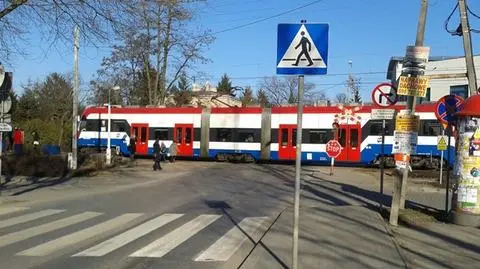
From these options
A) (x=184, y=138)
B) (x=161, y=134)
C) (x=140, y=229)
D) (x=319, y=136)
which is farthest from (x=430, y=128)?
(x=140, y=229)

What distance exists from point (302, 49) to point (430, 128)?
28.9 m

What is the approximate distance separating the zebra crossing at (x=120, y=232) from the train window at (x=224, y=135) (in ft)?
84.4

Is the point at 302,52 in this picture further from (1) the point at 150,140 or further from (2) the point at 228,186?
(1) the point at 150,140

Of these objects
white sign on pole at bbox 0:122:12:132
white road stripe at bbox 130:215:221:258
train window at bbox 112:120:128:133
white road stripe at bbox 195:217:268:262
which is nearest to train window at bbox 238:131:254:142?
train window at bbox 112:120:128:133

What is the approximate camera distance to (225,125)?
40.0 meters

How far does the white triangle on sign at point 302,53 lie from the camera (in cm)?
701

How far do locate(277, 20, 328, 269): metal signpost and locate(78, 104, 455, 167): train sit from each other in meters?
27.0

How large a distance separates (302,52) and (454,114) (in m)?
6.52

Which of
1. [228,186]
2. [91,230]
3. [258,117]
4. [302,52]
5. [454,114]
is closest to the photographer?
[302,52]

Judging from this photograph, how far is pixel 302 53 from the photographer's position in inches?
277

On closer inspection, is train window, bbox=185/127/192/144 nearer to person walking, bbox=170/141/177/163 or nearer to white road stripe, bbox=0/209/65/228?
person walking, bbox=170/141/177/163

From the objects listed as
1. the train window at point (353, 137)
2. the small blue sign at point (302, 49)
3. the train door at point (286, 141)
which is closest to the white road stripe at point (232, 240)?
the small blue sign at point (302, 49)

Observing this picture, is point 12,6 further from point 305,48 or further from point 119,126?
point 119,126

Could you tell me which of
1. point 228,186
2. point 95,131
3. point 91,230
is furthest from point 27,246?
point 95,131
